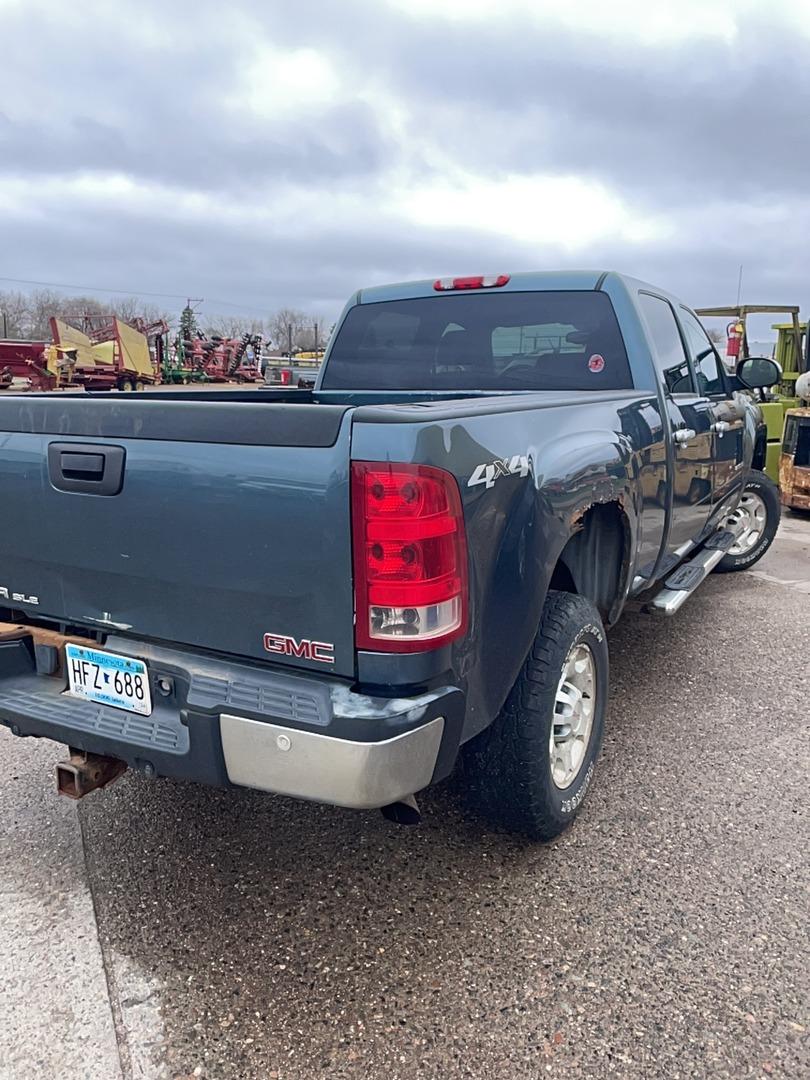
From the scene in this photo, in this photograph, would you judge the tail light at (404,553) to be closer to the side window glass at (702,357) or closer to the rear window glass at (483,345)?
the rear window glass at (483,345)

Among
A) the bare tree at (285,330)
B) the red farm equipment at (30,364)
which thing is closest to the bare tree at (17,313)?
Result: the bare tree at (285,330)

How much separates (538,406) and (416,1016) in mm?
1749

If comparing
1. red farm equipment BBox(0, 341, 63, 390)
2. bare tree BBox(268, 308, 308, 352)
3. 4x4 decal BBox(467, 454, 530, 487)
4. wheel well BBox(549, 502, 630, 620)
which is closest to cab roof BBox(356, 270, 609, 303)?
wheel well BBox(549, 502, 630, 620)

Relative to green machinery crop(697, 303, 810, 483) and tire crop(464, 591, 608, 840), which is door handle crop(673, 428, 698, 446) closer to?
tire crop(464, 591, 608, 840)

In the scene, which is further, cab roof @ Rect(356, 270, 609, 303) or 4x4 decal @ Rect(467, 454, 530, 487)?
cab roof @ Rect(356, 270, 609, 303)

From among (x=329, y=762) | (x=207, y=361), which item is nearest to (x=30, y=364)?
(x=207, y=361)

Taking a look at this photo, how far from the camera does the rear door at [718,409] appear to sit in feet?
15.7

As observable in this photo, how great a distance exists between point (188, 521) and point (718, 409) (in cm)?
375

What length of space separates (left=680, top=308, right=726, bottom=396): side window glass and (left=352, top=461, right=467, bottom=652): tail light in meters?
3.25

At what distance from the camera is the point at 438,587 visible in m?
1.99

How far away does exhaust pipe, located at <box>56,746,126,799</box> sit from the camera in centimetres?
243

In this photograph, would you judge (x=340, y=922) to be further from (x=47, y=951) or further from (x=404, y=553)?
(x=404, y=553)

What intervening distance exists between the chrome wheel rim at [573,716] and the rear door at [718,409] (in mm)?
2321

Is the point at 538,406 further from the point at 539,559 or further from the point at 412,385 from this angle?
the point at 412,385
